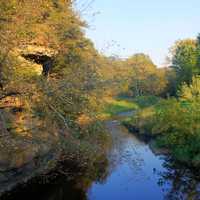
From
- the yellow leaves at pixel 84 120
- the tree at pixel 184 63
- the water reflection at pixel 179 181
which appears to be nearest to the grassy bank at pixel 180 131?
the water reflection at pixel 179 181

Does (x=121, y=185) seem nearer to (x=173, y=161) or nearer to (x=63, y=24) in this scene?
(x=173, y=161)

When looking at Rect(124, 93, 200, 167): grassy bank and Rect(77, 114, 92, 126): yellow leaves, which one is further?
Rect(124, 93, 200, 167): grassy bank

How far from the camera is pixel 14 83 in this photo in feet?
28.7

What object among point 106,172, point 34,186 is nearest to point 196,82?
point 106,172

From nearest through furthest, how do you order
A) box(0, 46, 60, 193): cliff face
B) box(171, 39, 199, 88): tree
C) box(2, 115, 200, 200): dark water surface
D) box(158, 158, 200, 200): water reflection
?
box(0, 46, 60, 193): cliff face
box(2, 115, 200, 200): dark water surface
box(158, 158, 200, 200): water reflection
box(171, 39, 199, 88): tree

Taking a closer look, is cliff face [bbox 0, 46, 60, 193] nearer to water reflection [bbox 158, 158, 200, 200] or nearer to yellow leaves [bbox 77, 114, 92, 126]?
yellow leaves [bbox 77, 114, 92, 126]

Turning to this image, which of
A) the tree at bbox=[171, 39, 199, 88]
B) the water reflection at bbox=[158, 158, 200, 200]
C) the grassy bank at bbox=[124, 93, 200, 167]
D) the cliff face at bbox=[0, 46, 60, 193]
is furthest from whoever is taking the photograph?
the tree at bbox=[171, 39, 199, 88]

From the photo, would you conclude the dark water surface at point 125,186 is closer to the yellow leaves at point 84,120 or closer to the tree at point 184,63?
the yellow leaves at point 84,120

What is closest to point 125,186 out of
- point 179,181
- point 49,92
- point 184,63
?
point 179,181

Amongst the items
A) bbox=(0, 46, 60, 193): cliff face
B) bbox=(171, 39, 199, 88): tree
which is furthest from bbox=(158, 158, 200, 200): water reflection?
bbox=(171, 39, 199, 88): tree

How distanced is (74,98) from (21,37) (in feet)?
7.76

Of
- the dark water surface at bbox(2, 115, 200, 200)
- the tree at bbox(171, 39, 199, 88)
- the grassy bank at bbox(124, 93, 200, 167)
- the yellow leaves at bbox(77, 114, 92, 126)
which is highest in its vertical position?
the tree at bbox(171, 39, 199, 88)

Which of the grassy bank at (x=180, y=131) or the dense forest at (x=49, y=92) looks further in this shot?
the grassy bank at (x=180, y=131)

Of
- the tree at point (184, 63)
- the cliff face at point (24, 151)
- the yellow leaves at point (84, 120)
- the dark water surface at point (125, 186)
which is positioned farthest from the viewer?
the tree at point (184, 63)
